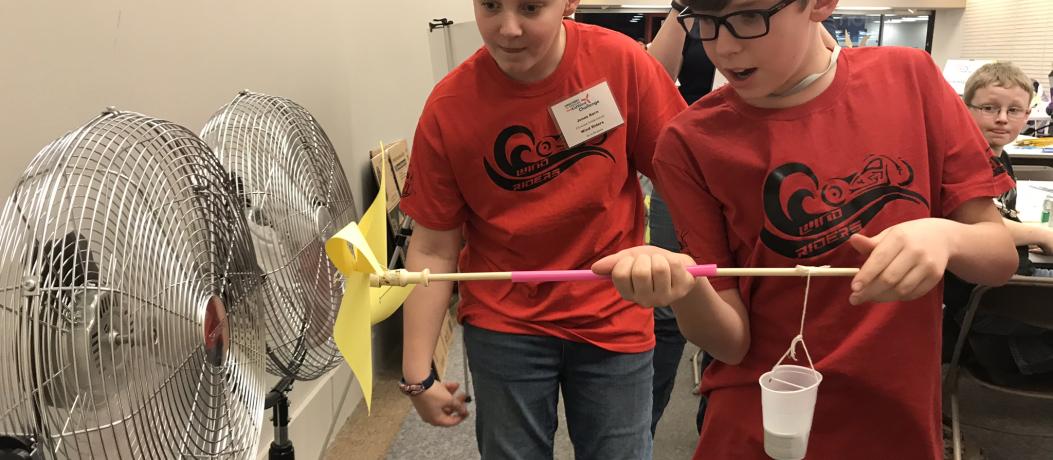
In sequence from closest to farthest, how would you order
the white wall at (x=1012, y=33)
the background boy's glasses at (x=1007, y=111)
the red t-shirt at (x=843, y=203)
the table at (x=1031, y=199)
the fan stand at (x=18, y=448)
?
the fan stand at (x=18, y=448) → the red t-shirt at (x=843, y=203) → the table at (x=1031, y=199) → the background boy's glasses at (x=1007, y=111) → the white wall at (x=1012, y=33)

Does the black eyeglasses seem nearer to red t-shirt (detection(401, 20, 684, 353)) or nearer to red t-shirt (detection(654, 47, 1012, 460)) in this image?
red t-shirt (detection(654, 47, 1012, 460))

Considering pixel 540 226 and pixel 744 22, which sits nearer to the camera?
pixel 744 22

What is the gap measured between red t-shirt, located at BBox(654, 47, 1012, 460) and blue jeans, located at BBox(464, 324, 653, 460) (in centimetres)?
31

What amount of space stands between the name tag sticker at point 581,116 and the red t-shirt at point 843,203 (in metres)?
0.24

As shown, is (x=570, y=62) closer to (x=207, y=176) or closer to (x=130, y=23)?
(x=207, y=176)

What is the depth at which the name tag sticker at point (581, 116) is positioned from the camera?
117 cm

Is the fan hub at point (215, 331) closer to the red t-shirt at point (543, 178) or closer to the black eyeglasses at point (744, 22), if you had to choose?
the red t-shirt at point (543, 178)

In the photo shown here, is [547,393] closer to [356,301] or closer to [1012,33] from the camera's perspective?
[356,301]

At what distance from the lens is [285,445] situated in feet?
4.19

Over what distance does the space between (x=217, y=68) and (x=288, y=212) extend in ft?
2.07

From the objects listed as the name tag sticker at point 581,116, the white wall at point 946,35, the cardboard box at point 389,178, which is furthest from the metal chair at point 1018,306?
the white wall at point 946,35

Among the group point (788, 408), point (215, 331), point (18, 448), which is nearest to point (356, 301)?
point (215, 331)

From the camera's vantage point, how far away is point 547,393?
4.12 feet

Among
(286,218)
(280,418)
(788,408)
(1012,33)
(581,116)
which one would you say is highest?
(581,116)
